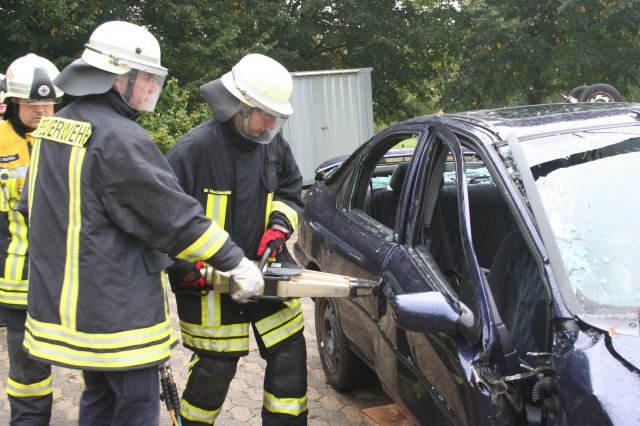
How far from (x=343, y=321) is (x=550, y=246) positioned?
1650mm

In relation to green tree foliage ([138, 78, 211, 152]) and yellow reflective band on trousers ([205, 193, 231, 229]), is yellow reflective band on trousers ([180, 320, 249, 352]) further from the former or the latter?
green tree foliage ([138, 78, 211, 152])

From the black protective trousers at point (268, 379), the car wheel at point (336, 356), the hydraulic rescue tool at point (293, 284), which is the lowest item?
the car wheel at point (336, 356)

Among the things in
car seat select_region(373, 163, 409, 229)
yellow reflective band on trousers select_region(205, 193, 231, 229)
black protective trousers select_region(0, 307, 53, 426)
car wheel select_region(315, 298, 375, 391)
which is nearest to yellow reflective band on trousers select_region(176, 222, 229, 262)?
yellow reflective band on trousers select_region(205, 193, 231, 229)

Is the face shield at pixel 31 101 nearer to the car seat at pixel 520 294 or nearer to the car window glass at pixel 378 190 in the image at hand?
the car window glass at pixel 378 190

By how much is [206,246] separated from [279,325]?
79cm

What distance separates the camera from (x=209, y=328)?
297cm

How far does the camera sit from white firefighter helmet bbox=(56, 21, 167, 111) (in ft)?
7.72

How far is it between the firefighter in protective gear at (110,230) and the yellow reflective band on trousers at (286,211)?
669 millimetres

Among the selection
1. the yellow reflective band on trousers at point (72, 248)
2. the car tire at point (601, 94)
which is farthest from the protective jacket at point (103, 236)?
the car tire at point (601, 94)

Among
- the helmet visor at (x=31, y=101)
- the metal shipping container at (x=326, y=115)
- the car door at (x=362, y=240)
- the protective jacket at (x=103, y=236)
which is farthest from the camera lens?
the metal shipping container at (x=326, y=115)

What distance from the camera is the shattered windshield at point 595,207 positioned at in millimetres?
2014

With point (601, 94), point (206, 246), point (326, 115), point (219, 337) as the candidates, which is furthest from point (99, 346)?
point (326, 115)

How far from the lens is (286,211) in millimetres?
3119

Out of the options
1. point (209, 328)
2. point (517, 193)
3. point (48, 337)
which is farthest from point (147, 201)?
point (517, 193)
